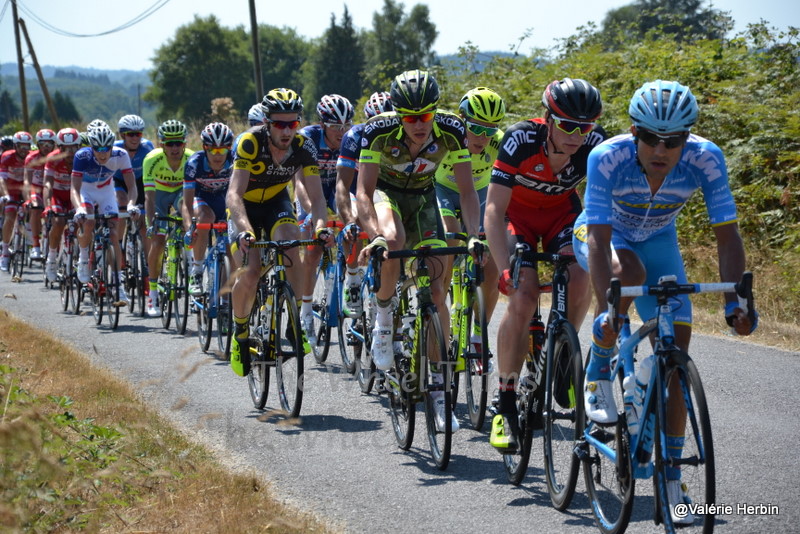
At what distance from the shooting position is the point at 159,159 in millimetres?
12219

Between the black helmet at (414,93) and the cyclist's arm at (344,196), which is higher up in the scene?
the black helmet at (414,93)

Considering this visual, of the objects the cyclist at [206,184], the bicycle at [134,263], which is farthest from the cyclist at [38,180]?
the cyclist at [206,184]

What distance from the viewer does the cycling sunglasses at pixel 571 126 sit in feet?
17.8

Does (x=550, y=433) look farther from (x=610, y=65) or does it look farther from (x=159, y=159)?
(x=610, y=65)

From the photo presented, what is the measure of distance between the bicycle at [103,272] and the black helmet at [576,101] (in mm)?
7888

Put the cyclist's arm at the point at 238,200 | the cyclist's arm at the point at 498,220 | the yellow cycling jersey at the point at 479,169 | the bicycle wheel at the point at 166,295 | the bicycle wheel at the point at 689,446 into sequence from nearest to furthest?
the bicycle wheel at the point at 689,446 < the cyclist's arm at the point at 498,220 < the cyclist's arm at the point at 238,200 < the yellow cycling jersey at the point at 479,169 < the bicycle wheel at the point at 166,295

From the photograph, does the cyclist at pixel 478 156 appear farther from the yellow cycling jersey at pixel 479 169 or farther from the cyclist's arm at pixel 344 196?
the cyclist's arm at pixel 344 196

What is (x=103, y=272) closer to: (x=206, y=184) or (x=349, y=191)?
(x=206, y=184)

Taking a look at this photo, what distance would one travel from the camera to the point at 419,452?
6328 mm

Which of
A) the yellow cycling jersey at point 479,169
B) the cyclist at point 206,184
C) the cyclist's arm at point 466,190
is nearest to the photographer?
the cyclist's arm at point 466,190

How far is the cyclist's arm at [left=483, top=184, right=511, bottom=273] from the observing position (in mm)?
5641

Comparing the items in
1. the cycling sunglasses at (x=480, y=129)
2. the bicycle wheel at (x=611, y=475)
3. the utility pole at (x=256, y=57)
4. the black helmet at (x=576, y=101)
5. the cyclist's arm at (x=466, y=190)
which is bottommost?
the bicycle wheel at (x=611, y=475)

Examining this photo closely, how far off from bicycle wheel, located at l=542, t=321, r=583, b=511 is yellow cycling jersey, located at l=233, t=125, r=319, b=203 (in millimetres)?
3636

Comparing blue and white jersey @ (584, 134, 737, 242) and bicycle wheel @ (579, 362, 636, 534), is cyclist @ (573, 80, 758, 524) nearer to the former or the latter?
blue and white jersey @ (584, 134, 737, 242)
